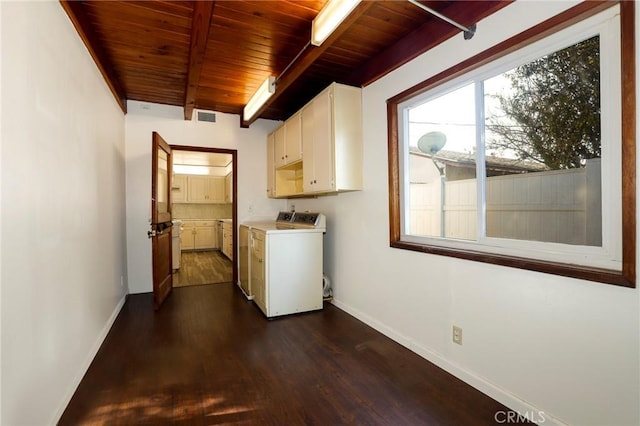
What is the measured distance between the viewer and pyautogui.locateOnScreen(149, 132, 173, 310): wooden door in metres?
3.31

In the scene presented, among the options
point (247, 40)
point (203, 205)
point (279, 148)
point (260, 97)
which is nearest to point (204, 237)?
point (203, 205)

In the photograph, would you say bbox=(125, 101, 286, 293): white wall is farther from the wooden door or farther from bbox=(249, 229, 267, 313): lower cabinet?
bbox=(249, 229, 267, 313): lower cabinet

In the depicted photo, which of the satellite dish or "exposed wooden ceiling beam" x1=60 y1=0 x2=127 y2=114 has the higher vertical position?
"exposed wooden ceiling beam" x1=60 y1=0 x2=127 y2=114

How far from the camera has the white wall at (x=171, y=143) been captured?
3994mm

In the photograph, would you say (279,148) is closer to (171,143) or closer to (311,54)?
(171,143)

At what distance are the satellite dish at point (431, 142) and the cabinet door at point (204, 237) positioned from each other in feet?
21.9

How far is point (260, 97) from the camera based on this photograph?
3482 mm

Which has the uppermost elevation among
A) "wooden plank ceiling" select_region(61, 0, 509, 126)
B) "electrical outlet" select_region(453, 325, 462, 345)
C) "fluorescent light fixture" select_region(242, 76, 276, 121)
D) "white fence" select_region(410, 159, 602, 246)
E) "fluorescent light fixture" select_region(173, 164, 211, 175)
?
"wooden plank ceiling" select_region(61, 0, 509, 126)

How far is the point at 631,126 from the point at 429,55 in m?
1.39

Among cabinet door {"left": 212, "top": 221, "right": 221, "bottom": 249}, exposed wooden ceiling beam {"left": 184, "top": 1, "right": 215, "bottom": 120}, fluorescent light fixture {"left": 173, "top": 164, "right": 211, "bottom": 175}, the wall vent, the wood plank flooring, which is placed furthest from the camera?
fluorescent light fixture {"left": 173, "top": 164, "right": 211, "bottom": 175}

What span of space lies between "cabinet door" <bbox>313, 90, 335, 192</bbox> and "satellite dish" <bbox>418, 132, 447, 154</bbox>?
0.82 m

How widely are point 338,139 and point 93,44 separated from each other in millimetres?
2175

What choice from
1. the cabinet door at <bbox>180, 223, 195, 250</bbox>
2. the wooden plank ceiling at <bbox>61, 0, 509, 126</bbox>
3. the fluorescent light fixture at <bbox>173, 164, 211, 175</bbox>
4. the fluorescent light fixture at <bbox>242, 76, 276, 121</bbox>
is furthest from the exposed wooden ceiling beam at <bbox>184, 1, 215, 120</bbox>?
Answer: the fluorescent light fixture at <bbox>173, 164, 211, 175</bbox>

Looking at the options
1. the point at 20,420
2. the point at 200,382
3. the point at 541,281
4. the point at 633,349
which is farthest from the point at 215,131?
the point at 633,349
